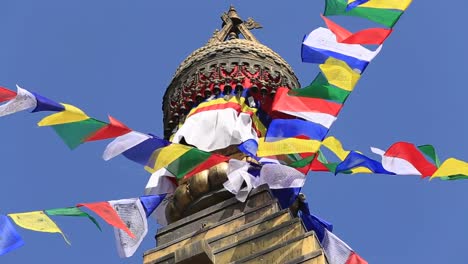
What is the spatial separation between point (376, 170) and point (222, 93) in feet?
14.5

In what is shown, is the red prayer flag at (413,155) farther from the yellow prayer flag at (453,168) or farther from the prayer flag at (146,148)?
the prayer flag at (146,148)

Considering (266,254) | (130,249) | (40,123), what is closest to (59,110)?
(40,123)

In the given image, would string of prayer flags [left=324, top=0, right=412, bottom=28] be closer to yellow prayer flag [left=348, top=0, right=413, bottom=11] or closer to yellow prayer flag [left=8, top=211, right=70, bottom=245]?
yellow prayer flag [left=348, top=0, right=413, bottom=11]

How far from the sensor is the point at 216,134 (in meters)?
21.4

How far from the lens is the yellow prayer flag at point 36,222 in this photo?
18375 millimetres

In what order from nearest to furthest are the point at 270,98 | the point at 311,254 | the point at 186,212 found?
the point at 311,254 < the point at 186,212 < the point at 270,98

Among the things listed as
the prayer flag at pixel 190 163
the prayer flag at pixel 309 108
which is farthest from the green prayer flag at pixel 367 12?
the prayer flag at pixel 190 163

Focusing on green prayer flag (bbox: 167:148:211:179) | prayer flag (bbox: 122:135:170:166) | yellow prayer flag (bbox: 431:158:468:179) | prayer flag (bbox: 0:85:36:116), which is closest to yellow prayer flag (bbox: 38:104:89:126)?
prayer flag (bbox: 0:85:36:116)

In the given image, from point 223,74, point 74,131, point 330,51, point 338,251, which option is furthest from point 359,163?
point 223,74

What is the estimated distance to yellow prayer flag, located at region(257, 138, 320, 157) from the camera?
18.8m

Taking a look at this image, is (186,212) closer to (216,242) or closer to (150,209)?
(150,209)

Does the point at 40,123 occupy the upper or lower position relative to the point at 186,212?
upper

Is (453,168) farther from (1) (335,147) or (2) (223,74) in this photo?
(2) (223,74)

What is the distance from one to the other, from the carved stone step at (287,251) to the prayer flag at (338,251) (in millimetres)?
2134
